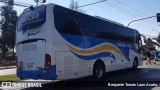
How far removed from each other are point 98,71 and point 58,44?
3.92 meters

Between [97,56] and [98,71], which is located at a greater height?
[97,56]

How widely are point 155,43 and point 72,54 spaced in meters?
90.1

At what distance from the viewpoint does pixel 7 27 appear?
2645 inches

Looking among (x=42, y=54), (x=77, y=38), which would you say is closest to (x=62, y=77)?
(x=42, y=54)

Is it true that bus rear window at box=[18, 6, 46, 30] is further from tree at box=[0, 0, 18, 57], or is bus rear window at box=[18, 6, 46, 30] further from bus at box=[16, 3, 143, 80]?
tree at box=[0, 0, 18, 57]

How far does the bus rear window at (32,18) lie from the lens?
432 inches

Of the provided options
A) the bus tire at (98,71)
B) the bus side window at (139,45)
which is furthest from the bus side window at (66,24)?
the bus side window at (139,45)

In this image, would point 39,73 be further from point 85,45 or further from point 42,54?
point 85,45

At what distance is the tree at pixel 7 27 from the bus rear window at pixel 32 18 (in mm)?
52802

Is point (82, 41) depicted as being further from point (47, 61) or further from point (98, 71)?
point (47, 61)

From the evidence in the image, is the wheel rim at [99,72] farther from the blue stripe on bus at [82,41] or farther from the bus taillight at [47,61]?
the bus taillight at [47,61]

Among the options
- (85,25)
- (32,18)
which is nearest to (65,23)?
(32,18)

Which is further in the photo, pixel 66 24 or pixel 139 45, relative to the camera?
pixel 139 45

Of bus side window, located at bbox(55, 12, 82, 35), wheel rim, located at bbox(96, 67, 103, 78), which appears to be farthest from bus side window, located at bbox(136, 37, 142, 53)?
bus side window, located at bbox(55, 12, 82, 35)
